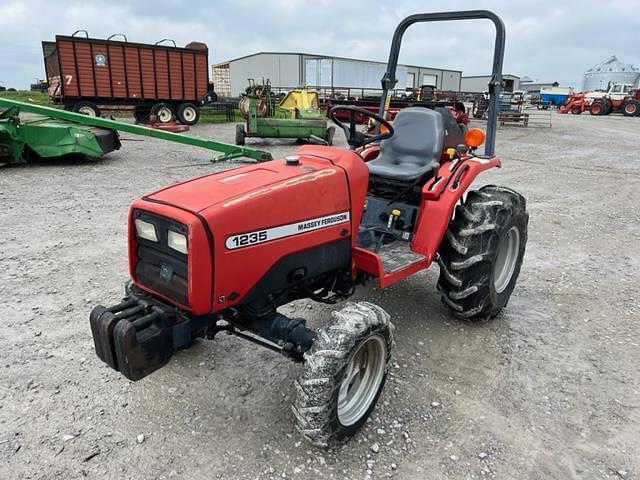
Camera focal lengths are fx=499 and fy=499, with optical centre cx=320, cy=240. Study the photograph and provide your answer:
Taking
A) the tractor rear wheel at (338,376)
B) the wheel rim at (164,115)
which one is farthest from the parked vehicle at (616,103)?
the tractor rear wheel at (338,376)

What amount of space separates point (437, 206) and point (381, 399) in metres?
1.27

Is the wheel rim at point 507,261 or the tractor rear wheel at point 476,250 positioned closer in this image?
the tractor rear wheel at point 476,250

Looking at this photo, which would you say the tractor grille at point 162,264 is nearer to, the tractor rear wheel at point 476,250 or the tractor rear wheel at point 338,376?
the tractor rear wheel at point 338,376

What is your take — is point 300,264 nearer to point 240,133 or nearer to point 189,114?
point 240,133

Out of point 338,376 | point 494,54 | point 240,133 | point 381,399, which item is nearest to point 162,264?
point 338,376

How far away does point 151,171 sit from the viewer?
8.90m

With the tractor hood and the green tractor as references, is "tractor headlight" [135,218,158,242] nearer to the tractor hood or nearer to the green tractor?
the tractor hood

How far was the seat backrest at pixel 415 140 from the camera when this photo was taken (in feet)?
11.6

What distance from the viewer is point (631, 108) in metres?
31.3

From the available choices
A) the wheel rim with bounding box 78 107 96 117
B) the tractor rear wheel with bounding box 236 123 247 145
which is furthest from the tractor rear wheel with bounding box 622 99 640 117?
the wheel rim with bounding box 78 107 96 117

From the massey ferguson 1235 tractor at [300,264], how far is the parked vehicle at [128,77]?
14.6m

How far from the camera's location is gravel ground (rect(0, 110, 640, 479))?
7.54 feet

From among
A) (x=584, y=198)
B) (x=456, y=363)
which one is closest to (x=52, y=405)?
(x=456, y=363)

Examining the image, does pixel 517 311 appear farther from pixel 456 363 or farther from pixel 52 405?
pixel 52 405
